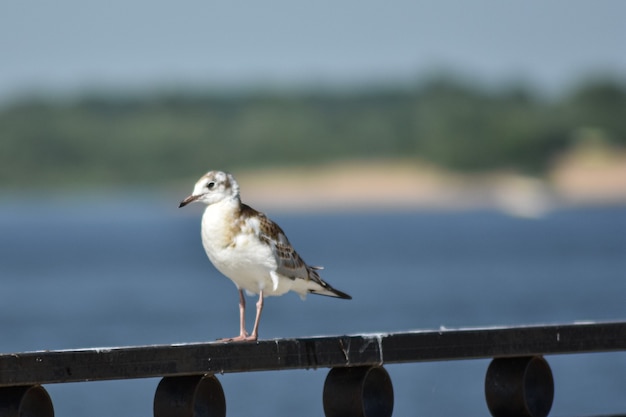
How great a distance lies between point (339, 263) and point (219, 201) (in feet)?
235

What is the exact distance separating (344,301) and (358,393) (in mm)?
44763

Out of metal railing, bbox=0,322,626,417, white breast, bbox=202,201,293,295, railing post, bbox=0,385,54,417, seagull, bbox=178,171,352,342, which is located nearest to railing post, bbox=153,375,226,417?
metal railing, bbox=0,322,626,417

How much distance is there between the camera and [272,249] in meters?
7.57

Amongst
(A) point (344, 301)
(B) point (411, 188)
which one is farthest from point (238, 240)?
(B) point (411, 188)

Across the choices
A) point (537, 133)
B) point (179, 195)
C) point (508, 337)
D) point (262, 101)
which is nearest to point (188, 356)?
point (508, 337)

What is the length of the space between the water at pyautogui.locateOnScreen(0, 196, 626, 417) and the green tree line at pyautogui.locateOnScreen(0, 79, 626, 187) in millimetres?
23944

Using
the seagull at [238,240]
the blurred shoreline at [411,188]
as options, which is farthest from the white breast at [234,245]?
the blurred shoreline at [411,188]

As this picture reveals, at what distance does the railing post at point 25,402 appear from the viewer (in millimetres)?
6305

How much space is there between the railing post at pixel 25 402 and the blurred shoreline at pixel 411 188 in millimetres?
140975

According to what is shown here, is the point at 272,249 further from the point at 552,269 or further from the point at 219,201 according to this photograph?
the point at 552,269

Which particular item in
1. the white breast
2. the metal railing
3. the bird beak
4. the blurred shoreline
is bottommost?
the metal railing

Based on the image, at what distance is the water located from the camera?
23598 millimetres

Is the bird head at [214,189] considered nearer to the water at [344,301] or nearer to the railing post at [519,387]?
the railing post at [519,387]

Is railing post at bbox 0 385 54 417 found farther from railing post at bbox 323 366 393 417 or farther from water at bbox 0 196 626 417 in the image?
water at bbox 0 196 626 417
